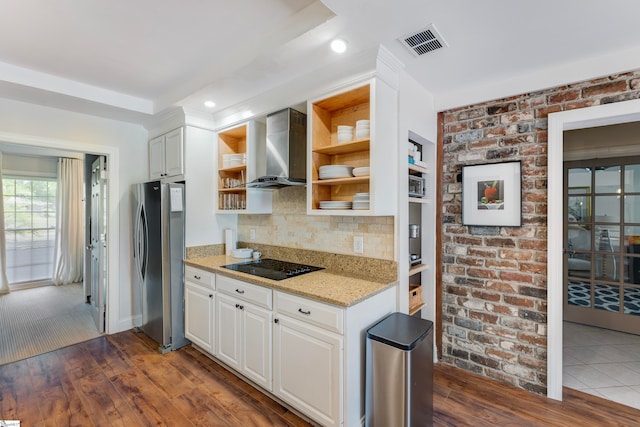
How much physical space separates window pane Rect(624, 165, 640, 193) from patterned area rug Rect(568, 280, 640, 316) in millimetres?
1166

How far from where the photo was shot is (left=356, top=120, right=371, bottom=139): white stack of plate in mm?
2154

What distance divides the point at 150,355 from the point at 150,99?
278 cm

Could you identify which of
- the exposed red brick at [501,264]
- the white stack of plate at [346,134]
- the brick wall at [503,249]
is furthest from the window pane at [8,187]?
the exposed red brick at [501,264]

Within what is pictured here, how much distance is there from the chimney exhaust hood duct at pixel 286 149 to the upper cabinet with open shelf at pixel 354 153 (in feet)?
0.69

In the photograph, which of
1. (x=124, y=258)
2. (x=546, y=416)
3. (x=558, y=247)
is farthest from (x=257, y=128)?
(x=546, y=416)

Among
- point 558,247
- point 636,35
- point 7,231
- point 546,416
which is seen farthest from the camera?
point 7,231

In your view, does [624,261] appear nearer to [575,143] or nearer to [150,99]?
[575,143]

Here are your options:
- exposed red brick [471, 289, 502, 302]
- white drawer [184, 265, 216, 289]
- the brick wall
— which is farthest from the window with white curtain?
exposed red brick [471, 289, 502, 302]

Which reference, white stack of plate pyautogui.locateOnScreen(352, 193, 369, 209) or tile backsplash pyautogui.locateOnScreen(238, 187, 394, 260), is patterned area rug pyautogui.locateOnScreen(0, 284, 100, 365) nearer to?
tile backsplash pyautogui.locateOnScreen(238, 187, 394, 260)

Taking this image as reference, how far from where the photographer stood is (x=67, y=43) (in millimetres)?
2223

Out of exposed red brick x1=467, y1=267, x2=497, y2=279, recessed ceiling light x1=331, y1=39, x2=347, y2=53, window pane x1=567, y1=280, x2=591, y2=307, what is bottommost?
window pane x1=567, y1=280, x2=591, y2=307

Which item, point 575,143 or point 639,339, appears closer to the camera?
point 639,339

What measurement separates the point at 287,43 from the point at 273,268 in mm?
1769

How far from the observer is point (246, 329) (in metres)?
2.36
